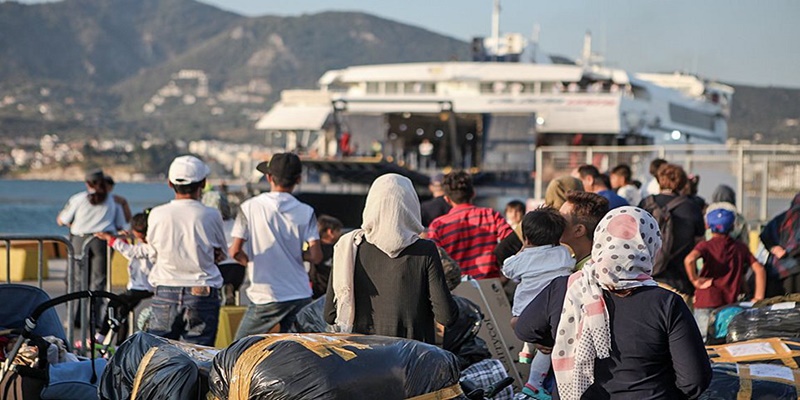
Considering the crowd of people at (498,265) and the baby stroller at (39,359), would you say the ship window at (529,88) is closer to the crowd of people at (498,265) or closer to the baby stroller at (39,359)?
the crowd of people at (498,265)

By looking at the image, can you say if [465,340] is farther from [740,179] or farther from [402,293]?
[740,179]

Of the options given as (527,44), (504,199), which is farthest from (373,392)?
(527,44)

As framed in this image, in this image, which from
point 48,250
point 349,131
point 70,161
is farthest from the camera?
point 70,161

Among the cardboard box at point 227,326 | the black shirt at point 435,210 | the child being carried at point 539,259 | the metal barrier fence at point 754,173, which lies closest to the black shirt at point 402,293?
the child being carried at point 539,259

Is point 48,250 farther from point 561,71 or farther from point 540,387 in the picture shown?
point 561,71

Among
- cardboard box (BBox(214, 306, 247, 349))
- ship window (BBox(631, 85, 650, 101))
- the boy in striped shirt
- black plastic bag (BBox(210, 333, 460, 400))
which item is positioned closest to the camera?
black plastic bag (BBox(210, 333, 460, 400))

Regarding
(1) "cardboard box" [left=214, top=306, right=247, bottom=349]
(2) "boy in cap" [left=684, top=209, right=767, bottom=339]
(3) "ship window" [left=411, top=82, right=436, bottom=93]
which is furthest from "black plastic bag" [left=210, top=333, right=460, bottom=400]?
(3) "ship window" [left=411, top=82, right=436, bottom=93]

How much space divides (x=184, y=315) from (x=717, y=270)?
162 inches

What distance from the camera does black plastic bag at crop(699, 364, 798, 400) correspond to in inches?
201

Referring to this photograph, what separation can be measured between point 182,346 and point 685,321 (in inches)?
91.6

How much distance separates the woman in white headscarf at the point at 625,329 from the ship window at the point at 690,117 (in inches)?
1596

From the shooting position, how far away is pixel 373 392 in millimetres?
4180

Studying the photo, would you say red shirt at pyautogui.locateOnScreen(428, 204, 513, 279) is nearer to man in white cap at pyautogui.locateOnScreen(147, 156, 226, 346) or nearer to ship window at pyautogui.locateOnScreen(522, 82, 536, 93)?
man in white cap at pyautogui.locateOnScreen(147, 156, 226, 346)

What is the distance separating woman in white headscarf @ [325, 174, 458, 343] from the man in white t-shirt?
166 centimetres
